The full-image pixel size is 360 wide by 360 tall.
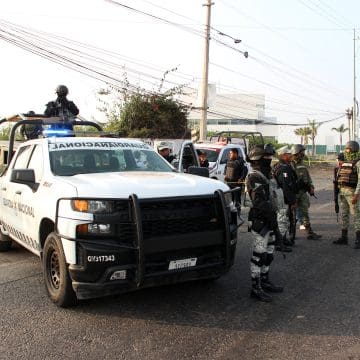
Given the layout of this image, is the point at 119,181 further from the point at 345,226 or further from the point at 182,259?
the point at 345,226

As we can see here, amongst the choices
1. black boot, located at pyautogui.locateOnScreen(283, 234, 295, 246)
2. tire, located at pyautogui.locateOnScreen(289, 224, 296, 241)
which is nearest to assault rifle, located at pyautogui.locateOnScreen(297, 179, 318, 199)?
tire, located at pyautogui.locateOnScreen(289, 224, 296, 241)

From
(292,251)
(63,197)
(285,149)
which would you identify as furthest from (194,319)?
(285,149)

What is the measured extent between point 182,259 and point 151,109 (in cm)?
1816

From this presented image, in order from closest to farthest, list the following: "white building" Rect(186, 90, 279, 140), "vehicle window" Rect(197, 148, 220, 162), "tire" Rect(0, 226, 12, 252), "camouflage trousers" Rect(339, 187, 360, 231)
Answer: "tire" Rect(0, 226, 12, 252) < "camouflage trousers" Rect(339, 187, 360, 231) < "vehicle window" Rect(197, 148, 220, 162) < "white building" Rect(186, 90, 279, 140)

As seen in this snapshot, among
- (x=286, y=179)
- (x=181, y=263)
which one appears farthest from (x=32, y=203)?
(x=286, y=179)

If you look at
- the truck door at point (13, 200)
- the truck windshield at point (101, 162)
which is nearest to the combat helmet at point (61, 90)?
the truck door at point (13, 200)

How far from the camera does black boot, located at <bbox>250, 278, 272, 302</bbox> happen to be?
5430 mm

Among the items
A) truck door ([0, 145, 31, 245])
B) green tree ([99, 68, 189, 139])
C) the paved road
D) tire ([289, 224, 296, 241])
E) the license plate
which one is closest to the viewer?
the paved road

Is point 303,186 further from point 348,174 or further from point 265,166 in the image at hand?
point 265,166

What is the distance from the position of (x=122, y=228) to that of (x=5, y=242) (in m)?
3.82

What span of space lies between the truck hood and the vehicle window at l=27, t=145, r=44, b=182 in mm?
671

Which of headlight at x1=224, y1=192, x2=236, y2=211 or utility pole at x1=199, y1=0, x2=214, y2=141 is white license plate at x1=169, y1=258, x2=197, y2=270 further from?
utility pole at x1=199, y1=0, x2=214, y2=141

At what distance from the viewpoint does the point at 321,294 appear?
5707 mm

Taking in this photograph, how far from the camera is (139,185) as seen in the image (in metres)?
4.87
